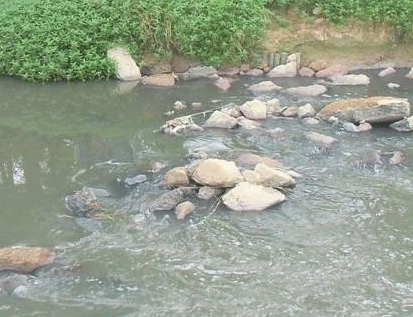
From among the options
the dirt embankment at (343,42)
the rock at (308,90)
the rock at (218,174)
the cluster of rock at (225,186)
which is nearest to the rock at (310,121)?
the rock at (308,90)

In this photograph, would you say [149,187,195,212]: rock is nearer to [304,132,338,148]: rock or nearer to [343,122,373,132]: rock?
[304,132,338,148]: rock

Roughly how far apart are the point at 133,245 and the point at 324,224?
1.63 metres

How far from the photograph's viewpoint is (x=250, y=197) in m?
5.47

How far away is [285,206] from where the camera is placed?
18.1ft

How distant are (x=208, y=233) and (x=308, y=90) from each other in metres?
4.58

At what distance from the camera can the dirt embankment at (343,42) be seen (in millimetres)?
10719

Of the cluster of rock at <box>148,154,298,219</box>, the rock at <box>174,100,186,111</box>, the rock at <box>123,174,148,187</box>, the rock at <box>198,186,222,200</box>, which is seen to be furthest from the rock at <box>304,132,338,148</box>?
the rock at <box>123,174,148,187</box>

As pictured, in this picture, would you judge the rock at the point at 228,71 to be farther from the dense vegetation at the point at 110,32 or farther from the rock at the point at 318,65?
the rock at the point at 318,65

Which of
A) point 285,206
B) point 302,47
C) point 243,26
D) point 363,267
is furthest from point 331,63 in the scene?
point 363,267

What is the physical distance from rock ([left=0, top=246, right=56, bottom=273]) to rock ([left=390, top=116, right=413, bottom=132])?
458cm

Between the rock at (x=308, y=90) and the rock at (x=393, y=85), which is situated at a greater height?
the rock at (x=308, y=90)

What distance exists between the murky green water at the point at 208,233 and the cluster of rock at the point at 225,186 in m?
0.12

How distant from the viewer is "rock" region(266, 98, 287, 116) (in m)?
8.15

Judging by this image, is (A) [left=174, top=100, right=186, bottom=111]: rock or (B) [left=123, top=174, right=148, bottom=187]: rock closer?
(B) [left=123, top=174, right=148, bottom=187]: rock
